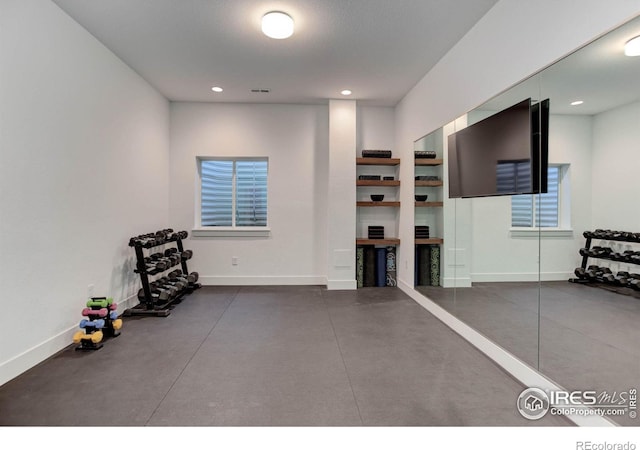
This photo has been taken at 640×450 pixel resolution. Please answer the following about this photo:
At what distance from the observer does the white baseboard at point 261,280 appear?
5.41 m

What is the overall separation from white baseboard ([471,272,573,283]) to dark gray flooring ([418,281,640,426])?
0.04 meters

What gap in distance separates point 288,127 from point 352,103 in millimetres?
1135

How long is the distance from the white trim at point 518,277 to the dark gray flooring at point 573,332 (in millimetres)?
38

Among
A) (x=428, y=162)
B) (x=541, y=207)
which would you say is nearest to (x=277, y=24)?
(x=428, y=162)

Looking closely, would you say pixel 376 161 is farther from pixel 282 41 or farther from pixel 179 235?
pixel 179 235

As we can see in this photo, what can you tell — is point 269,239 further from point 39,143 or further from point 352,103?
point 39,143

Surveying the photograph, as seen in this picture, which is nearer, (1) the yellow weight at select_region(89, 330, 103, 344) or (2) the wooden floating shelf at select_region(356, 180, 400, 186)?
(1) the yellow weight at select_region(89, 330, 103, 344)

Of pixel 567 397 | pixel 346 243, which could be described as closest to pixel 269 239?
pixel 346 243

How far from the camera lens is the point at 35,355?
260 cm

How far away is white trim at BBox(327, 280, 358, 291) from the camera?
518cm

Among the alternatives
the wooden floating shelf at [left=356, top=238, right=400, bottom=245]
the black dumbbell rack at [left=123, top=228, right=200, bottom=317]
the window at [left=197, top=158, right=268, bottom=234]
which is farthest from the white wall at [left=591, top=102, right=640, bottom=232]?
the window at [left=197, top=158, right=268, bottom=234]

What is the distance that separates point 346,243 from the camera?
5.22 m

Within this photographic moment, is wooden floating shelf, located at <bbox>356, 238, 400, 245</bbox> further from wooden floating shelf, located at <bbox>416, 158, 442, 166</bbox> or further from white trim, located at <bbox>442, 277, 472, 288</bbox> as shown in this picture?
white trim, located at <bbox>442, 277, 472, 288</bbox>

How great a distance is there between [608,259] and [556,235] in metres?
0.33
